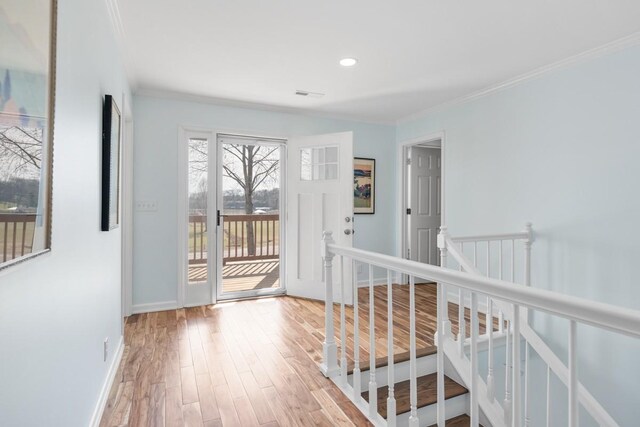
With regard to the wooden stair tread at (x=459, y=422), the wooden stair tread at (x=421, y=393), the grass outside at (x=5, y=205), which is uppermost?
the grass outside at (x=5, y=205)

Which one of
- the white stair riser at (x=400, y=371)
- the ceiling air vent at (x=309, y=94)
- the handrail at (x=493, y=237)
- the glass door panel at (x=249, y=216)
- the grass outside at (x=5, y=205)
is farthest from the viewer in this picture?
the glass door panel at (x=249, y=216)

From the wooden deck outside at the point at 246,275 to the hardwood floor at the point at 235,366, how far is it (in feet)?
1.45

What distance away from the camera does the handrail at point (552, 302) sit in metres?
0.81

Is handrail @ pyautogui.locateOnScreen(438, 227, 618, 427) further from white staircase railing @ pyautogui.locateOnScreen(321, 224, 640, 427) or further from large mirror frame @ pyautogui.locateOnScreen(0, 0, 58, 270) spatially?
large mirror frame @ pyautogui.locateOnScreen(0, 0, 58, 270)

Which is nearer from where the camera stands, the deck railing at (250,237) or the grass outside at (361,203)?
the grass outside at (361,203)

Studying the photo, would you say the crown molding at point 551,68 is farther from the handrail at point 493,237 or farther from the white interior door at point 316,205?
the handrail at point 493,237

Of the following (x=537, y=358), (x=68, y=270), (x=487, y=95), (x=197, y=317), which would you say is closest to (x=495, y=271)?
(x=537, y=358)

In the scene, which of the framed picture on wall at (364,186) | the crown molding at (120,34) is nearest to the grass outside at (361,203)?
the framed picture on wall at (364,186)

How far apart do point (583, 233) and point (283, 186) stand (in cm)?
299

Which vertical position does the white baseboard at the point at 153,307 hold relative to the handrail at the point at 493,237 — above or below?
below

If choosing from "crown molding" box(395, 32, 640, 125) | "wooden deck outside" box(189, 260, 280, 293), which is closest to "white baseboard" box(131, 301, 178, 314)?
"wooden deck outside" box(189, 260, 280, 293)

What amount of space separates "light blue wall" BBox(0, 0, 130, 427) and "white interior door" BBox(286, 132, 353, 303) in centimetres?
222

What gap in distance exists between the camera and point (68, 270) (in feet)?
4.20

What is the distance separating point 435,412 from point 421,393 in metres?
0.14
